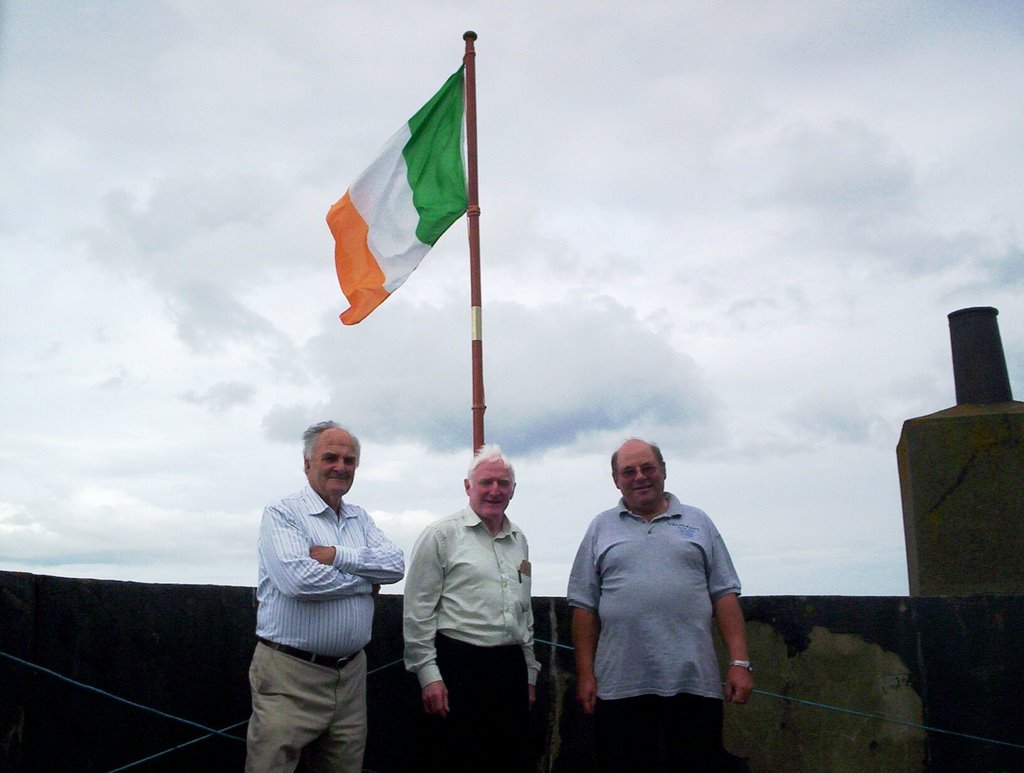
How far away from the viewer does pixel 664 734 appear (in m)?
3.35

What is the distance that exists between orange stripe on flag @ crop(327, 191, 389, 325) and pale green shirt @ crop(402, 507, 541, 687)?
294cm

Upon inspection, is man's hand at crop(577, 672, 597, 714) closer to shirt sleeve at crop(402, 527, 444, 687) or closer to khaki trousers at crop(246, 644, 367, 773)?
shirt sleeve at crop(402, 527, 444, 687)

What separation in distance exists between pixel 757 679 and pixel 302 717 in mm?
2045

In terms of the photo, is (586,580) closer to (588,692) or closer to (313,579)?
(588,692)

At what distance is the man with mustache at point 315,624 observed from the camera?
3.22m

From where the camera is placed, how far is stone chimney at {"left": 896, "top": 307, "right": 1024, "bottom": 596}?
14.7ft

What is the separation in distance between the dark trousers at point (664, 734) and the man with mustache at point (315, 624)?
35.2 inches

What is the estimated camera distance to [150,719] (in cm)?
357

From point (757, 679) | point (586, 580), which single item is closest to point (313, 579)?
point (586, 580)

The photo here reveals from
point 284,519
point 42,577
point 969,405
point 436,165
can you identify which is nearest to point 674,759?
point 284,519

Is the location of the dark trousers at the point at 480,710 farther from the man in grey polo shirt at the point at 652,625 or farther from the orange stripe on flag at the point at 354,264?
the orange stripe on flag at the point at 354,264

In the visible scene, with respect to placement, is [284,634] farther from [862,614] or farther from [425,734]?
[862,614]

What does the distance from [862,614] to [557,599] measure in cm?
132

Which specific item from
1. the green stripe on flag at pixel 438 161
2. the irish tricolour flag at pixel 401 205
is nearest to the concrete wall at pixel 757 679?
the irish tricolour flag at pixel 401 205
